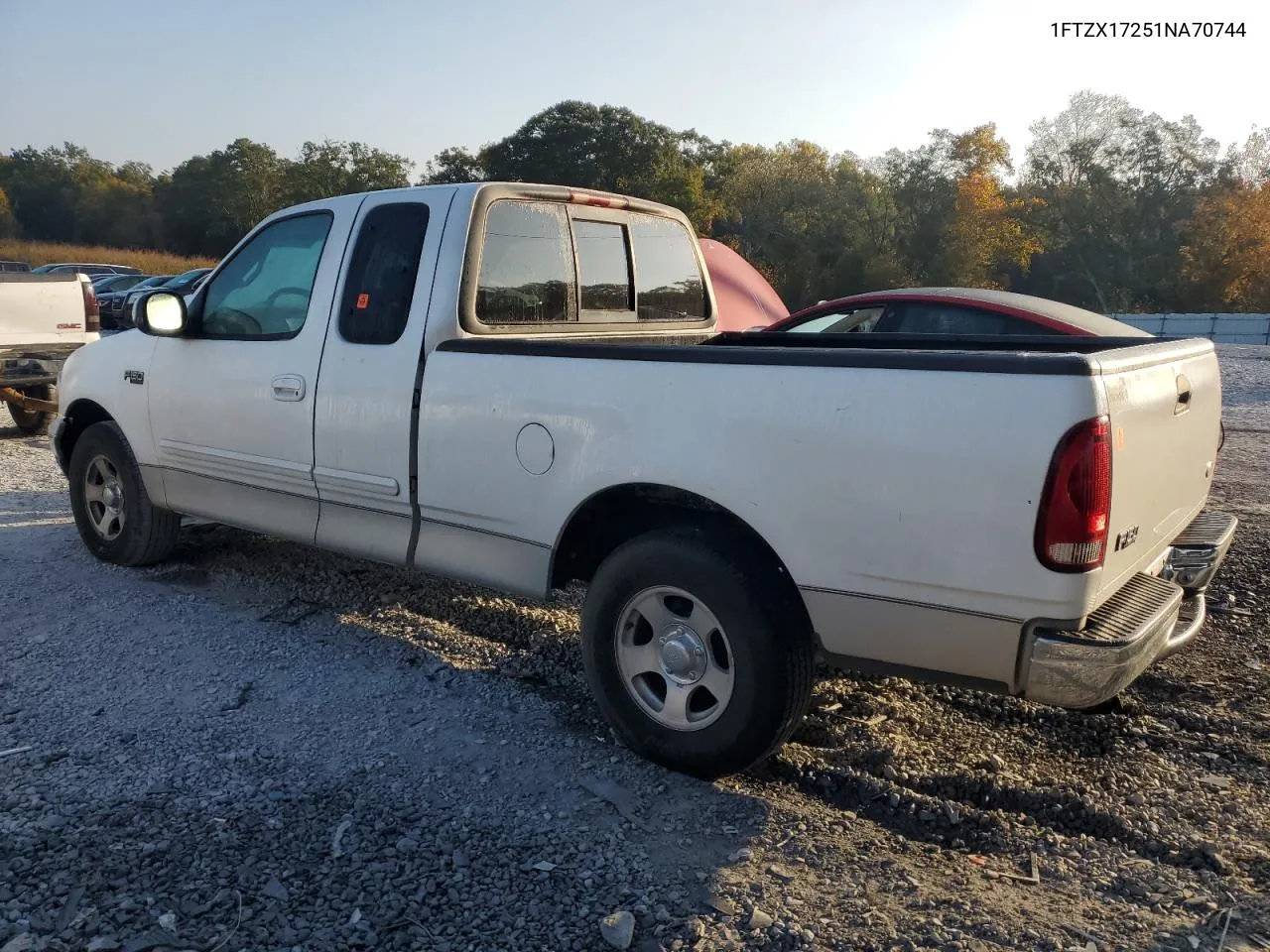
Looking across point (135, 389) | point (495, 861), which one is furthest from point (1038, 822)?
point (135, 389)

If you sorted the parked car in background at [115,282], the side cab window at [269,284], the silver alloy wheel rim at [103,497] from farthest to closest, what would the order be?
the parked car in background at [115,282], the silver alloy wheel rim at [103,497], the side cab window at [269,284]

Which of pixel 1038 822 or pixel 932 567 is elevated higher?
pixel 932 567

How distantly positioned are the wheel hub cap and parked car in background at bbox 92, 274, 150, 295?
30.3 m

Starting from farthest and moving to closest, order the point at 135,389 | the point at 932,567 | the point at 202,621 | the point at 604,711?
the point at 135,389 → the point at 202,621 → the point at 604,711 → the point at 932,567

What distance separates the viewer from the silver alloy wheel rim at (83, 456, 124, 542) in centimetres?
580

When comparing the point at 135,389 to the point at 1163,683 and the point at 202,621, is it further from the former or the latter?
the point at 1163,683

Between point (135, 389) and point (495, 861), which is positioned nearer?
point (495, 861)

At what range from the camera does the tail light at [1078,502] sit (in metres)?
2.62

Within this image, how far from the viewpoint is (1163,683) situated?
4281 millimetres

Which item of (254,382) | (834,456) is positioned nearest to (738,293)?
(254,382)

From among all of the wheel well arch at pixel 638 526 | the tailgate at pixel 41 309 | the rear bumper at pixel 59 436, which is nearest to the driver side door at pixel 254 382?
the rear bumper at pixel 59 436

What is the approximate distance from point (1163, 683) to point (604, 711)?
2442 mm

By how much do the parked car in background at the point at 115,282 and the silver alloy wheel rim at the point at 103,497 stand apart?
86.9ft

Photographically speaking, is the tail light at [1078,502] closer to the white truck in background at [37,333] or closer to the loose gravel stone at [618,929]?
the loose gravel stone at [618,929]
